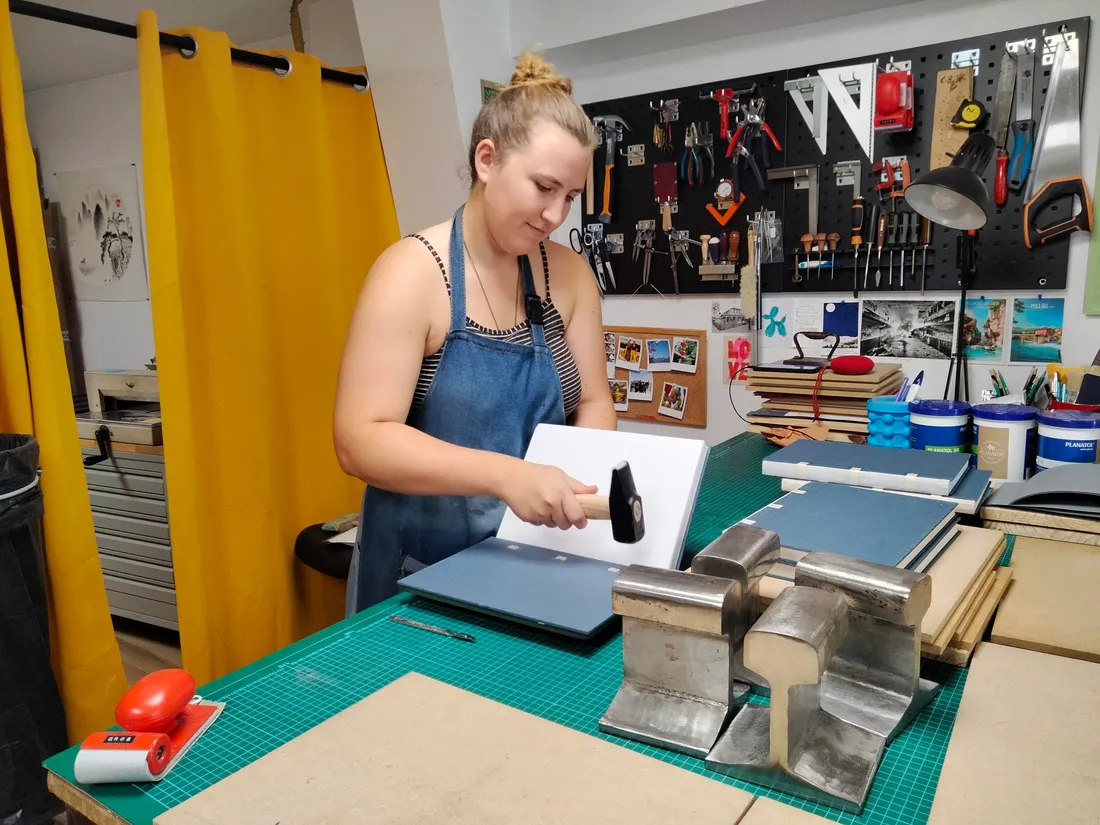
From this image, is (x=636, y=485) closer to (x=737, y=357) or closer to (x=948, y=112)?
(x=737, y=357)

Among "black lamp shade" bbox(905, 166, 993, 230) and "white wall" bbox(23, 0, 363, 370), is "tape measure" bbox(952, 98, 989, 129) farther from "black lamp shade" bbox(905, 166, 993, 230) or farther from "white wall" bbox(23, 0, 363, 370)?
"white wall" bbox(23, 0, 363, 370)

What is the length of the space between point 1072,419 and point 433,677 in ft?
4.34

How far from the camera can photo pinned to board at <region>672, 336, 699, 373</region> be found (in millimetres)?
2697

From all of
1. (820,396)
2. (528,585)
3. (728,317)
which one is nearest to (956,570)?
(528,585)

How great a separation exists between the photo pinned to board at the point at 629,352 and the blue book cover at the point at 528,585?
5.60 ft

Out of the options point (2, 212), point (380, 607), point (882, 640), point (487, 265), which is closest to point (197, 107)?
point (2, 212)

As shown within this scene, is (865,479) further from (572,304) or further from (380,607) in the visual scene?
(380,607)

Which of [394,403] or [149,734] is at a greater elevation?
[394,403]

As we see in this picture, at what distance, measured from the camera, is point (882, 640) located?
786 millimetres

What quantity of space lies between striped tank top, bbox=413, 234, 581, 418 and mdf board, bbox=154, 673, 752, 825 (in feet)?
2.15

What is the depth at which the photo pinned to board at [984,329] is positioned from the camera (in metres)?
2.18

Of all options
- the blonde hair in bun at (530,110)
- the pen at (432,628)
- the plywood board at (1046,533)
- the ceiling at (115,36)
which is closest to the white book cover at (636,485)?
the pen at (432,628)

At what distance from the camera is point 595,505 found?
1.07 meters

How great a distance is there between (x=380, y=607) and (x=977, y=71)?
2.13 metres
